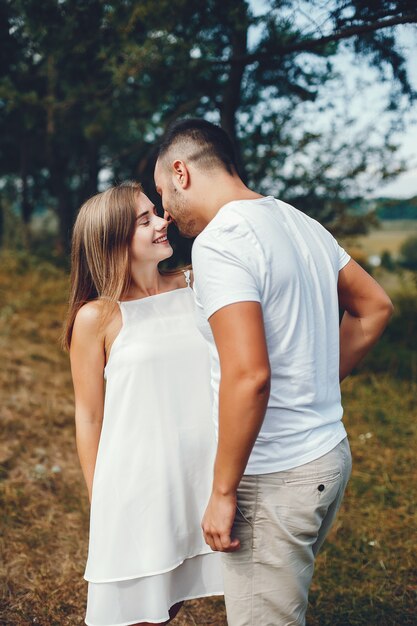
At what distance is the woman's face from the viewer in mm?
2152

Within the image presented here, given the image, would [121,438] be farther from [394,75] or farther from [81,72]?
[81,72]

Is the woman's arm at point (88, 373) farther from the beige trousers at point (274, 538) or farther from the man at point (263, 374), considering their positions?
the beige trousers at point (274, 538)

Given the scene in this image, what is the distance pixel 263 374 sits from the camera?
136 centimetres

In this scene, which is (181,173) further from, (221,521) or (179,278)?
(221,521)

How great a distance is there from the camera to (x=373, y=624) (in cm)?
289

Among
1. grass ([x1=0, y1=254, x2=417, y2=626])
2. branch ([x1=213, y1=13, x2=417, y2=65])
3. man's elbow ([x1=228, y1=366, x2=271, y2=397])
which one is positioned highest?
branch ([x1=213, y1=13, x2=417, y2=65])

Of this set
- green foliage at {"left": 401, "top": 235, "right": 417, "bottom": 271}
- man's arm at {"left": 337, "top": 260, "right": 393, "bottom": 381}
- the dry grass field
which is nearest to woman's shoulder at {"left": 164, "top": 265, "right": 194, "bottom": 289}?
man's arm at {"left": 337, "top": 260, "right": 393, "bottom": 381}

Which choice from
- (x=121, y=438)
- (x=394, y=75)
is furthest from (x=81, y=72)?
(x=121, y=438)

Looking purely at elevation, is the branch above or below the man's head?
above

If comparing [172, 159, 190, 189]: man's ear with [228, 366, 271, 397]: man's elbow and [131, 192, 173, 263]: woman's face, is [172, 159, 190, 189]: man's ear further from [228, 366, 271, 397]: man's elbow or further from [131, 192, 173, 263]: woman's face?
[228, 366, 271, 397]: man's elbow

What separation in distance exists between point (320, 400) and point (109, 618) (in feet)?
3.72

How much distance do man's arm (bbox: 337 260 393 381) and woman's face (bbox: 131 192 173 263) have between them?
Answer: 70 cm

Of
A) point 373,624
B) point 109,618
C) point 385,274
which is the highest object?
point 109,618

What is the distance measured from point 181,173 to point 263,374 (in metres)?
0.68
